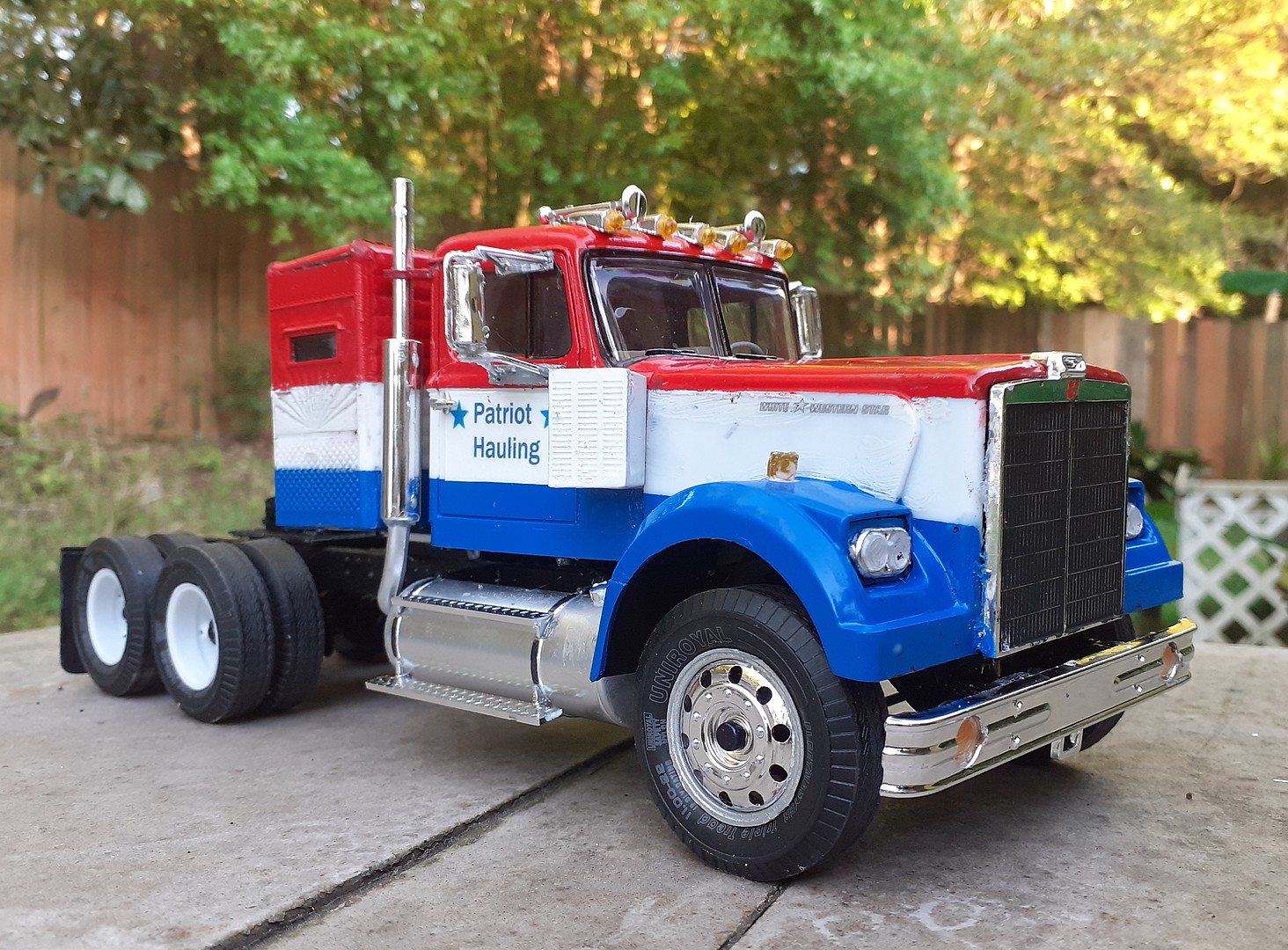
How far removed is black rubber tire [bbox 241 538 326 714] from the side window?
1805mm

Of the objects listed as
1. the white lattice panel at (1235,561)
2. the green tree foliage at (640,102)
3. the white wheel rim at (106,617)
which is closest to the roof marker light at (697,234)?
the white wheel rim at (106,617)

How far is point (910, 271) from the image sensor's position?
10797 millimetres

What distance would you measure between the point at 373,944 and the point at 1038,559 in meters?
2.62

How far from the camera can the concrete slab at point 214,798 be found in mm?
3824

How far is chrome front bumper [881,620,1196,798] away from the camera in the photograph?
12.0 ft

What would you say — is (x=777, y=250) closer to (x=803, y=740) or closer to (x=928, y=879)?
(x=803, y=740)

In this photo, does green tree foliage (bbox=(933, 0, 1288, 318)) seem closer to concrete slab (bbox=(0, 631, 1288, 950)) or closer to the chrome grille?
the chrome grille

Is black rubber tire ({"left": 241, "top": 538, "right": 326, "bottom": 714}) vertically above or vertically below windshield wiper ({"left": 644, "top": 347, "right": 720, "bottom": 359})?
below

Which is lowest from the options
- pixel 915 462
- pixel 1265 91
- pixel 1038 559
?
pixel 1038 559

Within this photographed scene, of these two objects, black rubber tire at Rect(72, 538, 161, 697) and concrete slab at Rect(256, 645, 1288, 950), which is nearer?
concrete slab at Rect(256, 645, 1288, 950)

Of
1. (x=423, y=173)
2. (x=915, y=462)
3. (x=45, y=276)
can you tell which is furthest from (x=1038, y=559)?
(x=45, y=276)

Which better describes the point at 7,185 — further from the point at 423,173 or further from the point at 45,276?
the point at 423,173

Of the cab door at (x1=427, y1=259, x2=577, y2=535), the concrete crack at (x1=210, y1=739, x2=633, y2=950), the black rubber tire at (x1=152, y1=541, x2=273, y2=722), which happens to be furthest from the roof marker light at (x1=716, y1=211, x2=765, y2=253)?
the black rubber tire at (x1=152, y1=541, x2=273, y2=722)

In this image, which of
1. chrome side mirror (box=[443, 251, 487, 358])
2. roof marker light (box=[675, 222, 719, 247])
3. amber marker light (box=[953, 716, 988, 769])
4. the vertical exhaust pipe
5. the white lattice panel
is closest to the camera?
amber marker light (box=[953, 716, 988, 769])
